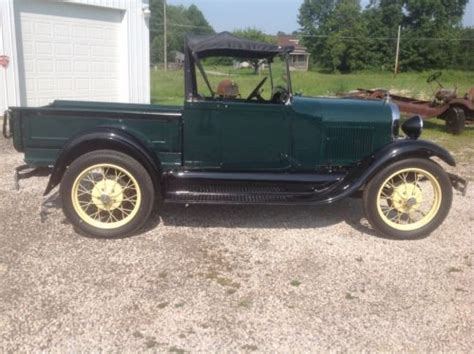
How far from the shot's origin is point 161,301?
3.23 meters

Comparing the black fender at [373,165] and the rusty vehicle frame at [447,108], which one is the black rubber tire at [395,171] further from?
the rusty vehicle frame at [447,108]

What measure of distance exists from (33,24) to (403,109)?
8000 millimetres

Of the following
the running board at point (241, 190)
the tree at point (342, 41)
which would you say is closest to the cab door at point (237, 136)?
the running board at point (241, 190)

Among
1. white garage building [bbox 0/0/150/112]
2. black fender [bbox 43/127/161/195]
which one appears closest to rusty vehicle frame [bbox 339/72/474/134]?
white garage building [bbox 0/0/150/112]

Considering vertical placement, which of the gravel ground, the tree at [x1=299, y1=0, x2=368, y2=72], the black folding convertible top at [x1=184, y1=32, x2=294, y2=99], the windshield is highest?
the tree at [x1=299, y1=0, x2=368, y2=72]

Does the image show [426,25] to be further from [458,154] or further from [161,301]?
[161,301]

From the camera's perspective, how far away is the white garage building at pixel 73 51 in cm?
920

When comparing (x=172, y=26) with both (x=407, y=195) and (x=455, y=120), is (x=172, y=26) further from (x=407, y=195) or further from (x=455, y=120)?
(x=407, y=195)

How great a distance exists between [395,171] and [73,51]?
812 centimetres

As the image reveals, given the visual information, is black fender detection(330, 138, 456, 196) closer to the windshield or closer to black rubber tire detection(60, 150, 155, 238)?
the windshield

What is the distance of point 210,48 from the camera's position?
4.26 metres

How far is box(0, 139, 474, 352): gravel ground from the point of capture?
2.85 m

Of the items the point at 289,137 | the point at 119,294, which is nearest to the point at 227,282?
the point at 119,294

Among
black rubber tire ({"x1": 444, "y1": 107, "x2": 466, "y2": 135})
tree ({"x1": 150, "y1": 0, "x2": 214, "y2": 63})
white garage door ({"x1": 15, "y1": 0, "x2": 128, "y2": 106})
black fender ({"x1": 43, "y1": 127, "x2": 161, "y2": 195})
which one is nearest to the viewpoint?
black fender ({"x1": 43, "y1": 127, "x2": 161, "y2": 195})
